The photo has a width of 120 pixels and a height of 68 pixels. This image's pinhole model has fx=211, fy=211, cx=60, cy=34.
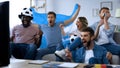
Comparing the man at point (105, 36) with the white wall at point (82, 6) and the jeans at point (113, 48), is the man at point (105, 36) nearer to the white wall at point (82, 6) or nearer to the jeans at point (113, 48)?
the jeans at point (113, 48)

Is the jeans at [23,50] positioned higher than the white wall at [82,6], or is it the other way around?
the white wall at [82,6]

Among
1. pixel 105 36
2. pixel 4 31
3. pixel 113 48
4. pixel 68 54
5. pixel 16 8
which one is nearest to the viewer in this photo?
pixel 4 31

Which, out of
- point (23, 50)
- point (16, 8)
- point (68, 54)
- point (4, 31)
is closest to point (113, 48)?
point (68, 54)

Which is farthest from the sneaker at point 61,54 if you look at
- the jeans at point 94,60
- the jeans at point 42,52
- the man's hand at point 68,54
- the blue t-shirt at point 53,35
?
the jeans at point 94,60

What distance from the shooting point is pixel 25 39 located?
3570mm

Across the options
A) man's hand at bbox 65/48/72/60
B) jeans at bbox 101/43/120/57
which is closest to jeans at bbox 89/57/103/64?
man's hand at bbox 65/48/72/60

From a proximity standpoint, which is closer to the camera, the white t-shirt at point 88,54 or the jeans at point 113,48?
the white t-shirt at point 88,54

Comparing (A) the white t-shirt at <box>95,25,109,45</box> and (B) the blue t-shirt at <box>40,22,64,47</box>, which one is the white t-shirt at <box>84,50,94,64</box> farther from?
(B) the blue t-shirt at <box>40,22,64,47</box>

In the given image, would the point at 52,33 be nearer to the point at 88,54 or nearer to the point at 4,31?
the point at 88,54

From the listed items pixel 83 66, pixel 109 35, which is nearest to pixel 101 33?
pixel 109 35

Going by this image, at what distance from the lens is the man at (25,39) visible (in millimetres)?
3416

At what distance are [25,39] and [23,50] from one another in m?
0.23

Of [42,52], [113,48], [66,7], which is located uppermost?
[66,7]

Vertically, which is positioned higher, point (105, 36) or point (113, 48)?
point (105, 36)
